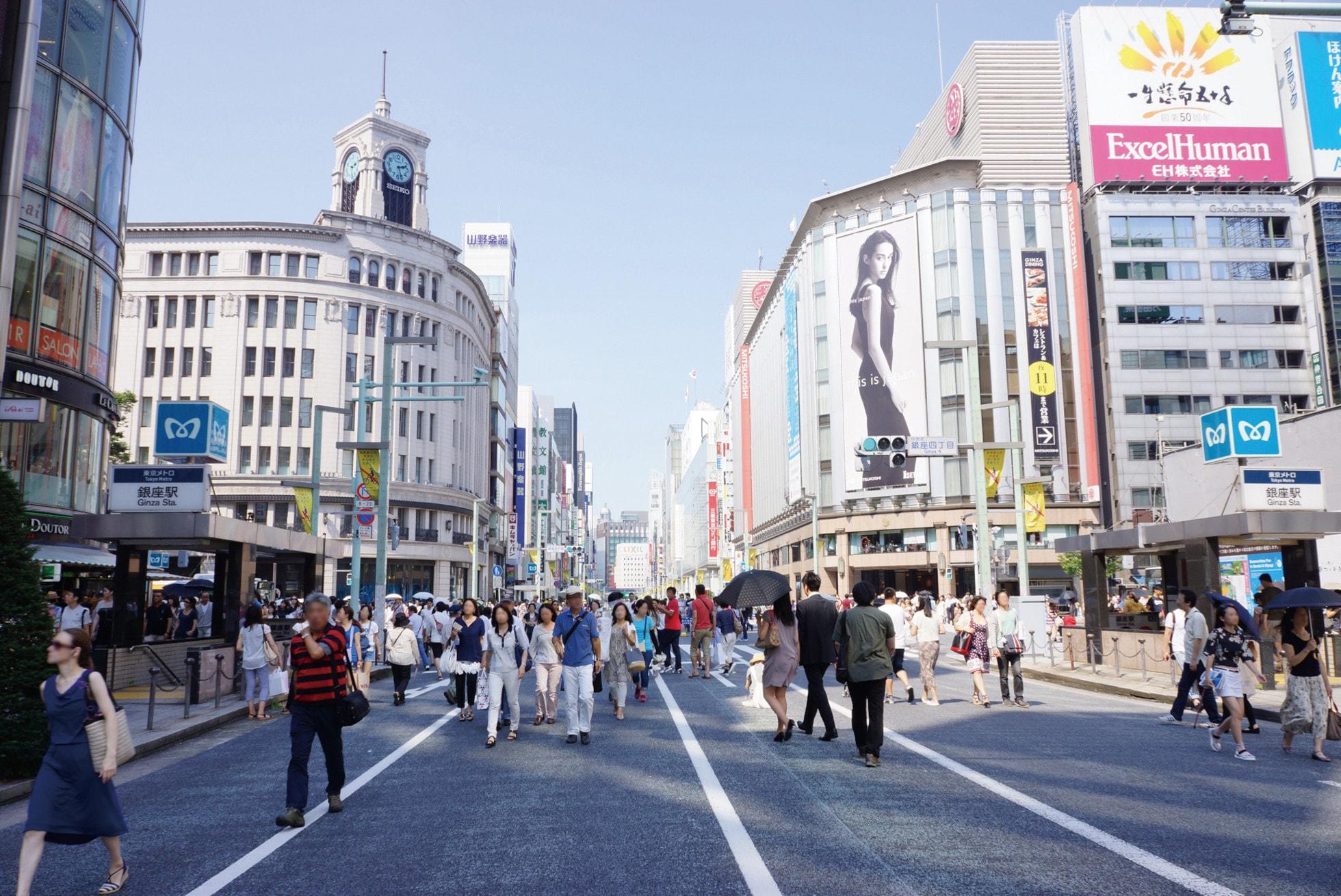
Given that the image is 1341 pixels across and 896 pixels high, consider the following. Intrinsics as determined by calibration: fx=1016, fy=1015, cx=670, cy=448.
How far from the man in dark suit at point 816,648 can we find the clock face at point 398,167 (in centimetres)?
7136

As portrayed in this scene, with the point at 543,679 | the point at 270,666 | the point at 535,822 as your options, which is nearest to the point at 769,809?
the point at 535,822

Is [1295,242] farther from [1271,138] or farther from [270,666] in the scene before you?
[270,666]

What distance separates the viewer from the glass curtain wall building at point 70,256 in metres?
24.5

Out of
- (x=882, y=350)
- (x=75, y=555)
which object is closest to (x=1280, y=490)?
(x=75, y=555)

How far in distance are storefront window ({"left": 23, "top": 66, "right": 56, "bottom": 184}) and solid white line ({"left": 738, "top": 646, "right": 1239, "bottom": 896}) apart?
24.7 m

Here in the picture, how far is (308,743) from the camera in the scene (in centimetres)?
784

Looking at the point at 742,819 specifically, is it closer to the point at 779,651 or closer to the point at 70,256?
the point at 779,651

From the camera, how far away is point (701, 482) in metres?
154

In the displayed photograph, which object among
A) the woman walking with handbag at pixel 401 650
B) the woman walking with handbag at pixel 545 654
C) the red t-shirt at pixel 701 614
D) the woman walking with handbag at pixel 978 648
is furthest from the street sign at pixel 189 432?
the woman walking with handbag at pixel 978 648

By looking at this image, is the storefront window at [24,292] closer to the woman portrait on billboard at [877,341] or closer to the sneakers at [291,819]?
the sneakers at [291,819]

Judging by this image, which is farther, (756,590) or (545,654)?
(545,654)

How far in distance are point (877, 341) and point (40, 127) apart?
53944 mm

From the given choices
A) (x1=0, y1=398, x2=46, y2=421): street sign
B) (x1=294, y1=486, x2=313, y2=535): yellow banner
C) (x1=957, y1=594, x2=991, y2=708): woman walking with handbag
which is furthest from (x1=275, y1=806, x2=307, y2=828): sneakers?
(x1=294, y1=486, x2=313, y2=535): yellow banner

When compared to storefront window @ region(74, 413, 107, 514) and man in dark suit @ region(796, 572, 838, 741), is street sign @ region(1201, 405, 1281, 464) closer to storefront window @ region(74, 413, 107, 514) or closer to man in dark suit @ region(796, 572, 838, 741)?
man in dark suit @ region(796, 572, 838, 741)
